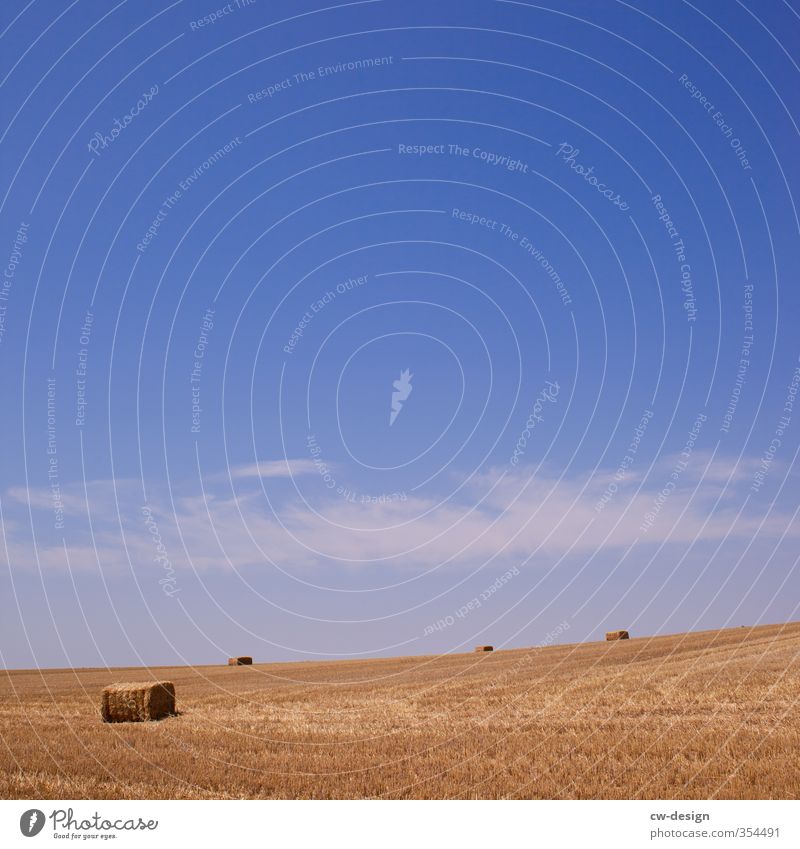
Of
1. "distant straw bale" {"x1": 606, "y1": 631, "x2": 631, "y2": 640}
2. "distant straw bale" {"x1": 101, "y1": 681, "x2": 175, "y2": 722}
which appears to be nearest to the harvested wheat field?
"distant straw bale" {"x1": 101, "y1": 681, "x2": 175, "y2": 722}

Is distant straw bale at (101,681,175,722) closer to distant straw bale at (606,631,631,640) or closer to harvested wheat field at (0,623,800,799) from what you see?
harvested wheat field at (0,623,800,799)

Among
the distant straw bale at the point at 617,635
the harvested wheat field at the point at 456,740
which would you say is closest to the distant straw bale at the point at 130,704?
the harvested wheat field at the point at 456,740

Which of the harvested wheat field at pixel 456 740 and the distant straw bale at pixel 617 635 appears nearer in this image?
the harvested wheat field at pixel 456 740

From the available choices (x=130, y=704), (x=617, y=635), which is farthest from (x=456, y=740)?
(x=617, y=635)

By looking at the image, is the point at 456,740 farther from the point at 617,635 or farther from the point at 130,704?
the point at 617,635

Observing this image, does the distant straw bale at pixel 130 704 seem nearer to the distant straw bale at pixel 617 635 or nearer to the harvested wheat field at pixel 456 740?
the harvested wheat field at pixel 456 740

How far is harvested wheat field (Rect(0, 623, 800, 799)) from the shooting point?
43.4 feet

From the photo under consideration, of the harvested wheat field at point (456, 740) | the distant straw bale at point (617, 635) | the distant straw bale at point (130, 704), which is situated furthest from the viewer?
the distant straw bale at point (617, 635)

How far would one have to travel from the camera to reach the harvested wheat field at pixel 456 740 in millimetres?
13242

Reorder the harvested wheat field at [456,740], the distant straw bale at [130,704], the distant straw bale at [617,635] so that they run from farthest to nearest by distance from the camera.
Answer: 1. the distant straw bale at [617,635]
2. the distant straw bale at [130,704]
3. the harvested wheat field at [456,740]

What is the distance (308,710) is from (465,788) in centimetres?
1306

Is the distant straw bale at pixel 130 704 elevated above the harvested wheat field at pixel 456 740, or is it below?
above
